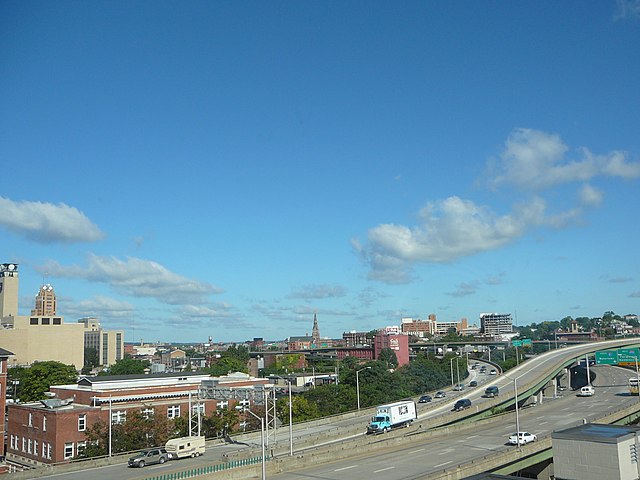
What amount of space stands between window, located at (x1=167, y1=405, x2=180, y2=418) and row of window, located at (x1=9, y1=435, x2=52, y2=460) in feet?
44.8

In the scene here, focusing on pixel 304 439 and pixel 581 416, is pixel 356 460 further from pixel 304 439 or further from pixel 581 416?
pixel 581 416

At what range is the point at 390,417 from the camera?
64.0m

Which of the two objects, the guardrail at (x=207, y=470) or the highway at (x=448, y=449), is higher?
the guardrail at (x=207, y=470)

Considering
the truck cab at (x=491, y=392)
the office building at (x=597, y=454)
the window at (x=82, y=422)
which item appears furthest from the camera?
the truck cab at (x=491, y=392)

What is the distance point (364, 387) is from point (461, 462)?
209ft

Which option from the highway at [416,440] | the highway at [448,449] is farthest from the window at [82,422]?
the highway at [448,449]

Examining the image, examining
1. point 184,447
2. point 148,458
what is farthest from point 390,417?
point 148,458

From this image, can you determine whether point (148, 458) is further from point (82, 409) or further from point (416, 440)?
point (416, 440)

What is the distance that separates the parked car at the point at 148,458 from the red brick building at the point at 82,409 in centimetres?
922

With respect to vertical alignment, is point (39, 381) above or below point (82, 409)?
above

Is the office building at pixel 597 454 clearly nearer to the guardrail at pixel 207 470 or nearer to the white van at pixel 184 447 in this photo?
the guardrail at pixel 207 470

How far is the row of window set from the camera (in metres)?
62.9

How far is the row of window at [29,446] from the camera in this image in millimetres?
62938

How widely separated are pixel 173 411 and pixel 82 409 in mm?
11464
